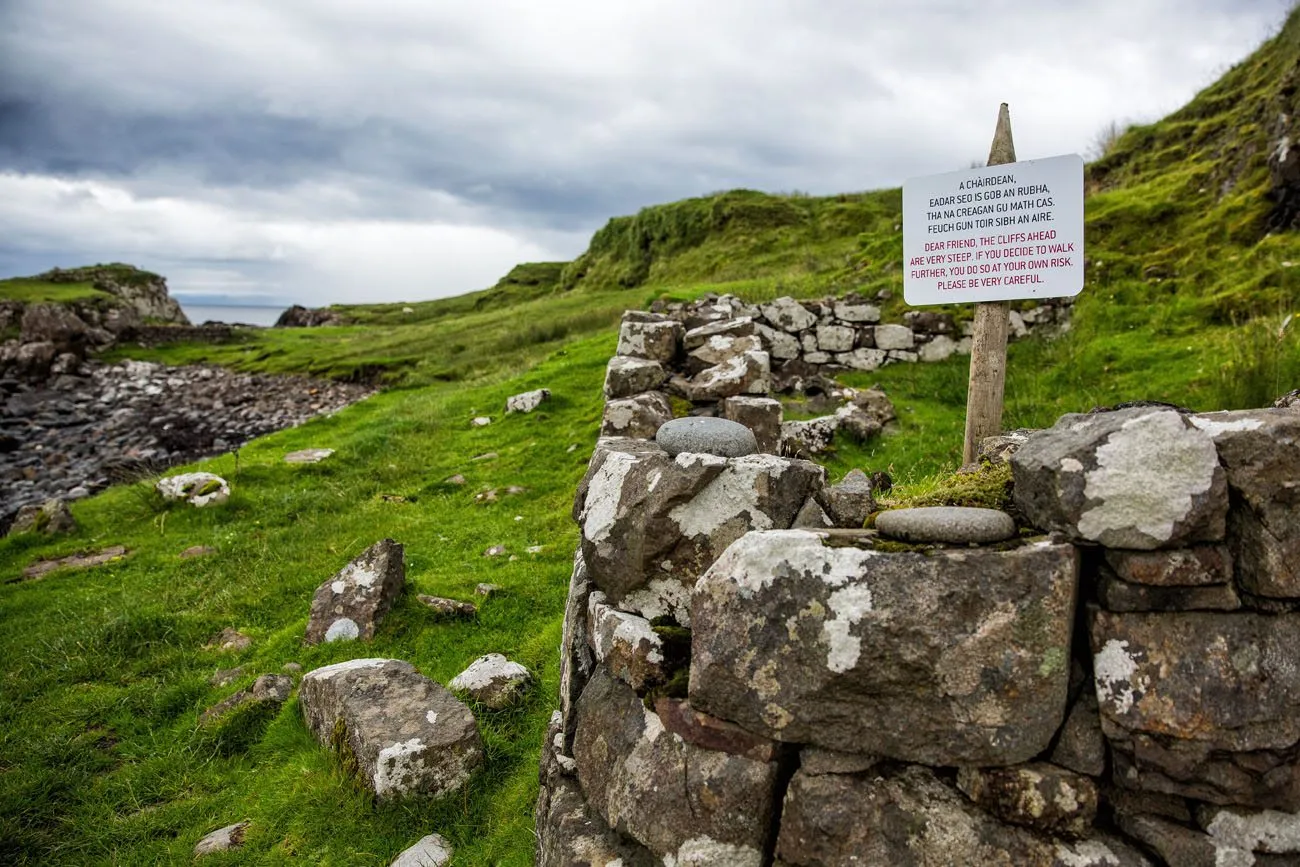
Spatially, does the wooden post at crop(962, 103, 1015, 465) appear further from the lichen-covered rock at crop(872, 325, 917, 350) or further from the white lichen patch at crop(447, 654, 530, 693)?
the lichen-covered rock at crop(872, 325, 917, 350)

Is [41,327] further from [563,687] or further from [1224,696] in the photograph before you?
[1224,696]

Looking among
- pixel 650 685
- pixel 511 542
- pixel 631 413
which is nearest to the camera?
pixel 650 685

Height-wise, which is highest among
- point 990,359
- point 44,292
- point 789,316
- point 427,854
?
point 44,292

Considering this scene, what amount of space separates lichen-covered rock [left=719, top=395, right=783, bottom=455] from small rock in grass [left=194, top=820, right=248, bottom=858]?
6832 millimetres

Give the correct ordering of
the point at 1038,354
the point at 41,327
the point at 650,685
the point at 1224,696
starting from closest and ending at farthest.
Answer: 1. the point at 1224,696
2. the point at 650,685
3. the point at 1038,354
4. the point at 41,327

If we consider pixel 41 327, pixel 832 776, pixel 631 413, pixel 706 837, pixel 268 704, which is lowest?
pixel 268 704

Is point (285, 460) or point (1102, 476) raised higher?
point (1102, 476)

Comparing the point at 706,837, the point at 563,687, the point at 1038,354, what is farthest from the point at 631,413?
the point at 1038,354

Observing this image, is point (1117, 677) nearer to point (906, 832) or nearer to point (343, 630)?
point (906, 832)

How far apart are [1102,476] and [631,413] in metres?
7.12

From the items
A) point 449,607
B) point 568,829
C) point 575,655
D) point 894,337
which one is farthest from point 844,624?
point 894,337

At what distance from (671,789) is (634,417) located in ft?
21.1

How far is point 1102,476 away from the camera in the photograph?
10.8 ft

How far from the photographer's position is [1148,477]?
321 cm
